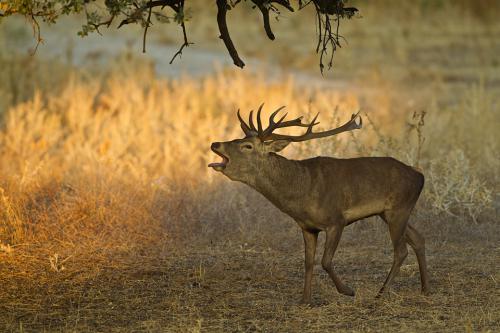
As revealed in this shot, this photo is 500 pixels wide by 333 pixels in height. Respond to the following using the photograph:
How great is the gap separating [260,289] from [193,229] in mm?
2233

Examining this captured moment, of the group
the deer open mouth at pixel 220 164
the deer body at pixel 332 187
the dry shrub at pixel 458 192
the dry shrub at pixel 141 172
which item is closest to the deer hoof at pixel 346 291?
the deer body at pixel 332 187

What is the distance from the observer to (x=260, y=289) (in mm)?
8062

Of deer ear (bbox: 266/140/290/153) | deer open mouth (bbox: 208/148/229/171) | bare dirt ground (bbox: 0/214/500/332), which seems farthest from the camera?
deer ear (bbox: 266/140/290/153)

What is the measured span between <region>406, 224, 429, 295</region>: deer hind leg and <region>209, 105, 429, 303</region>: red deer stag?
0.20 metres

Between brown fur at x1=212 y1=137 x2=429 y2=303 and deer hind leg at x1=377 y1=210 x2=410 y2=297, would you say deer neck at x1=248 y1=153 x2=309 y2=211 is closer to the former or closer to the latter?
brown fur at x1=212 y1=137 x2=429 y2=303

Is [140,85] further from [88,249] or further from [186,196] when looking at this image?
[88,249]

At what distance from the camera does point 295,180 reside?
292 inches

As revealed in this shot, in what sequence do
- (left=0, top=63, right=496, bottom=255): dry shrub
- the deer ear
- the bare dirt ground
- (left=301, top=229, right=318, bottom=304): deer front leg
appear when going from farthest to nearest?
(left=0, top=63, right=496, bottom=255): dry shrub
(left=301, top=229, right=318, bottom=304): deer front leg
the deer ear
the bare dirt ground

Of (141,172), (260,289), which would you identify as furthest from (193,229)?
(260,289)

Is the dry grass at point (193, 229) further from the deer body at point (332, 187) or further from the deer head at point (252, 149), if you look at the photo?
the deer head at point (252, 149)

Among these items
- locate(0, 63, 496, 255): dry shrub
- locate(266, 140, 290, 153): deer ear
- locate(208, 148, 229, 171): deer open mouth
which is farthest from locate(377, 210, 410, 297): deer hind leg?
locate(0, 63, 496, 255): dry shrub

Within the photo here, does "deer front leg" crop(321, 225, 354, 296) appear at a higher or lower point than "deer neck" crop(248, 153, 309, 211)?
lower

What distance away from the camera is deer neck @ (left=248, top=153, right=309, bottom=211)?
24.2ft

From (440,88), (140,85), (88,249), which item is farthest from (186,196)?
(440,88)
